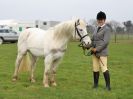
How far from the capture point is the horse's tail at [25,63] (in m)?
12.1

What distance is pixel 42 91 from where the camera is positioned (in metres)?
9.53

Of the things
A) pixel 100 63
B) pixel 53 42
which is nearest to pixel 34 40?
pixel 53 42

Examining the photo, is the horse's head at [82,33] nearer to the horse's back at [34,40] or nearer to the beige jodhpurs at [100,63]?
the beige jodhpurs at [100,63]

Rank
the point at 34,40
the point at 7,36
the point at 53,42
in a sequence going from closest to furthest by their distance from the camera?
the point at 53,42 < the point at 34,40 < the point at 7,36

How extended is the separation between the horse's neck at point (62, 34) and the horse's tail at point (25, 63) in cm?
201

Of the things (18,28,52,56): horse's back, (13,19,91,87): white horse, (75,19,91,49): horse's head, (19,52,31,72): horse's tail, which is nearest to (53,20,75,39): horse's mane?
(13,19,91,87): white horse

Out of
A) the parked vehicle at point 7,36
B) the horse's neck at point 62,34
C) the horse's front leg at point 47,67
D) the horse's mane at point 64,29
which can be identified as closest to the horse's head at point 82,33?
the horse's mane at point 64,29

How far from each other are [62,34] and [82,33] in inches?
26.4

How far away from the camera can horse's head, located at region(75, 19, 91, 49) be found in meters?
9.64

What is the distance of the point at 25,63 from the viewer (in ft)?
40.4

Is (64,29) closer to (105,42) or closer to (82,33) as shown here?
(82,33)

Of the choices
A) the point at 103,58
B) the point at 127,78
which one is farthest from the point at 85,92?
the point at 127,78

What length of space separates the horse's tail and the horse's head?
2.69m

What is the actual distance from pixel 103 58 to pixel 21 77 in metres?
3.79
